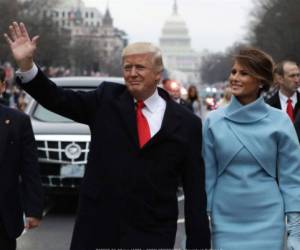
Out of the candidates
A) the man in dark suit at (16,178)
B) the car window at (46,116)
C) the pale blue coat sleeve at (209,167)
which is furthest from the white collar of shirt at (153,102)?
the car window at (46,116)

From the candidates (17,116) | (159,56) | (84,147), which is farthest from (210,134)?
(84,147)

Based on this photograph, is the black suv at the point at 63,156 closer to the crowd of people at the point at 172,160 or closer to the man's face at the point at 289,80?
the man's face at the point at 289,80

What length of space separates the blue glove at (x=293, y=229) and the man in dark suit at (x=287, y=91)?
3773mm

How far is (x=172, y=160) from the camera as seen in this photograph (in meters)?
4.53

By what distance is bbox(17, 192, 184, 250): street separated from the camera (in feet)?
33.0

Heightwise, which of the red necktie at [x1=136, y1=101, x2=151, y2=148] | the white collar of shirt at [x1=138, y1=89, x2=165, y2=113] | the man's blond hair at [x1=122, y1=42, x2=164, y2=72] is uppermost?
the man's blond hair at [x1=122, y1=42, x2=164, y2=72]

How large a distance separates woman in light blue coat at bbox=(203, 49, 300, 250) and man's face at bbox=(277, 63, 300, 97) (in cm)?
359

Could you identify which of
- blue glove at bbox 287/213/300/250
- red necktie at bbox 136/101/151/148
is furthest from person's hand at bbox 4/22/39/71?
blue glove at bbox 287/213/300/250

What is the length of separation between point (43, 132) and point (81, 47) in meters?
83.6

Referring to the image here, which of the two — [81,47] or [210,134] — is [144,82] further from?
[81,47]

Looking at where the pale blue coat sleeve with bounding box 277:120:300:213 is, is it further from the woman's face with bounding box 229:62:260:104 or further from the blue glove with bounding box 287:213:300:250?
the woman's face with bounding box 229:62:260:104

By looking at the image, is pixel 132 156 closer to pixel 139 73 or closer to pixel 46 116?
pixel 139 73

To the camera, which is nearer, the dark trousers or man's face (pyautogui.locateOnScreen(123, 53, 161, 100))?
man's face (pyautogui.locateOnScreen(123, 53, 161, 100))

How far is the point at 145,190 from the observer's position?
4434 mm
